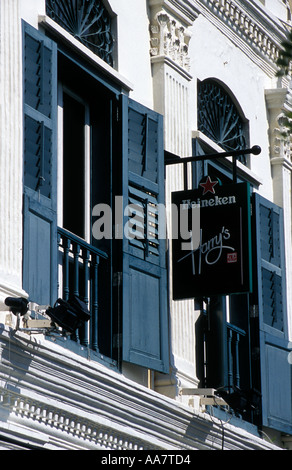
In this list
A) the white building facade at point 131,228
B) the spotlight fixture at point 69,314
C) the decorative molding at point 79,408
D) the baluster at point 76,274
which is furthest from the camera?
the baluster at point 76,274

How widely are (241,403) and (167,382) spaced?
688 millimetres

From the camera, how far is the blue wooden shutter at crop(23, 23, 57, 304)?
8.54m

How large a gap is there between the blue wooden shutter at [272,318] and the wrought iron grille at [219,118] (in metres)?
0.71

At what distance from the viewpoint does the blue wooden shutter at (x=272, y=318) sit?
12.0 metres

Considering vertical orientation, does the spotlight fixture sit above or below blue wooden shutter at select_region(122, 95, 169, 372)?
below

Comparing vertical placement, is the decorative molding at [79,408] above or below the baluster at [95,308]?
below

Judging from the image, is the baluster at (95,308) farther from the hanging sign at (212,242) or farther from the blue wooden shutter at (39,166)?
the hanging sign at (212,242)

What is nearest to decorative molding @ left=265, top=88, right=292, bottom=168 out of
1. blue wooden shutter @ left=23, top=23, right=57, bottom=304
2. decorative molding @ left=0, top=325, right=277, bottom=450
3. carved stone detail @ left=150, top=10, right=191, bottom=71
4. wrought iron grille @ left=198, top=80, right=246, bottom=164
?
wrought iron grille @ left=198, top=80, right=246, bottom=164

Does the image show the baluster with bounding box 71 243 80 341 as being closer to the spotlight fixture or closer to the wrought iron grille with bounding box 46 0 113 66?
the spotlight fixture

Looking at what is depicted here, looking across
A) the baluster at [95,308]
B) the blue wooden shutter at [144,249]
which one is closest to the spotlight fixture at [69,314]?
the baluster at [95,308]

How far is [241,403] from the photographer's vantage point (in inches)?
418

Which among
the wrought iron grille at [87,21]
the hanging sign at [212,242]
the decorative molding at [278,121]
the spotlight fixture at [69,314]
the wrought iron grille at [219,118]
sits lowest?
the spotlight fixture at [69,314]

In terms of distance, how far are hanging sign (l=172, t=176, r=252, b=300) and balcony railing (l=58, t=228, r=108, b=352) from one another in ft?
2.99

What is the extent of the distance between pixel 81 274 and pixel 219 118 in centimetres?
347
